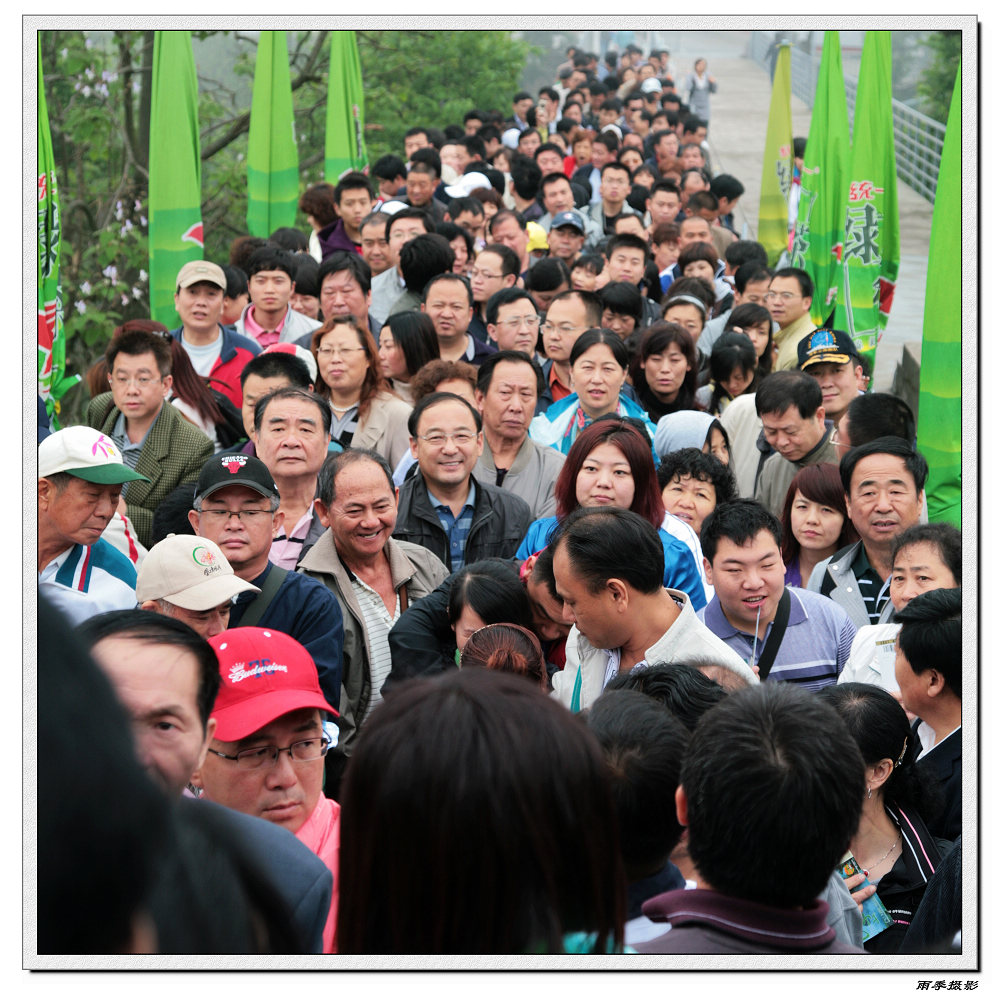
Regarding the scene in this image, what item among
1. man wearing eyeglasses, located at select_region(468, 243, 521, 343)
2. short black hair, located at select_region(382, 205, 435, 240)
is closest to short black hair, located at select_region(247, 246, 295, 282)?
man wearing eyeglasses, located at select_region(468, 243, 521, 343)

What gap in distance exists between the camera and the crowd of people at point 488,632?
129 cm

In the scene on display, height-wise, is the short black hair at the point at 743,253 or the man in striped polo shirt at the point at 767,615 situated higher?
the short black hair at the point at 743,253

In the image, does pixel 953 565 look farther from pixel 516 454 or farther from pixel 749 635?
pixel 516 454

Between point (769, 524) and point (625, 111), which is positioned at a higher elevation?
point (625, 111)

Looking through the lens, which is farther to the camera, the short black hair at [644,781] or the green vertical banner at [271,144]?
the green vertical banner at [271,144]

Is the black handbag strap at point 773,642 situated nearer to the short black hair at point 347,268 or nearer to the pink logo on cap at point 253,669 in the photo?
the pink logo on cap at point 253,669

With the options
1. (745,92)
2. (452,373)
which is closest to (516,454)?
(452,373)

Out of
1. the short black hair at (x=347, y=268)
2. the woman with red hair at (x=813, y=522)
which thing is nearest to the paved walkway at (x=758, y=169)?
the short black hair at (x=347, y=268)

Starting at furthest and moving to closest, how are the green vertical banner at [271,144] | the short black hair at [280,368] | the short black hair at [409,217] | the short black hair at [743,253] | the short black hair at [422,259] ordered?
1. the short black hair at [743,253]
2. the short black hair at [409,217]
3. the green vertical banner at [271,144]
4. the short black hair at [422,259]
5. the short black hair at [280,368]

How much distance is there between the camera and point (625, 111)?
18.1 meters

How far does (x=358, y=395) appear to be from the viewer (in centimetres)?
504

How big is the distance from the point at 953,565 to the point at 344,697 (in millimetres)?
1763

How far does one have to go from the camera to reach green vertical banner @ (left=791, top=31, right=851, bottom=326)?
6746 mm

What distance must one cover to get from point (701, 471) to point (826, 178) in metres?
3.47
